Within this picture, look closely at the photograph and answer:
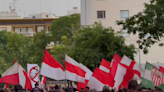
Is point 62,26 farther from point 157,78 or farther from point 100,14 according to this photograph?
point 157,78

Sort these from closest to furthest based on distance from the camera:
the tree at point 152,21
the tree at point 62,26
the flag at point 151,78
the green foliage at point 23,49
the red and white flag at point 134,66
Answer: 1. the flag at point 151,78
2. the red and white flag at point 134,66
3. the tree at point 152,21
4. the green foliage at point 23,49
5. the tree at point 62,26

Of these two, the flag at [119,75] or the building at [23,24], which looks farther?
the building at [23,24]

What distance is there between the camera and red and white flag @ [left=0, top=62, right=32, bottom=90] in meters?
17.2

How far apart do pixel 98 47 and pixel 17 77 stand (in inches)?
710

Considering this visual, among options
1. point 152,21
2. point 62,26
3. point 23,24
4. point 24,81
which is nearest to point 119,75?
point 24,81


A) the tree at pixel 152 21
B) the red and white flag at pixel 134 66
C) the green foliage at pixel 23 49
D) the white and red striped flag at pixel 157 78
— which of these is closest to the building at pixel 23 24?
the green foliage at pixel 23 49

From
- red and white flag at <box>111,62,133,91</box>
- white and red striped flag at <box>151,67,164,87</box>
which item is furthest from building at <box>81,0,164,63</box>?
white and red striped flag at <box>151,67,164,87</box>

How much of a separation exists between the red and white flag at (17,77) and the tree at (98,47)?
665 inches

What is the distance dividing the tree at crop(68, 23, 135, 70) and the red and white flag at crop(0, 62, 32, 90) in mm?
16893

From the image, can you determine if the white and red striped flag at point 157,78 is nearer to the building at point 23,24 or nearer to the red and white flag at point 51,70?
the red and white flag at point 51,70

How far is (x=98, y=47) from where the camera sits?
35.2m

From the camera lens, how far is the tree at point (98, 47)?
34.6 metres

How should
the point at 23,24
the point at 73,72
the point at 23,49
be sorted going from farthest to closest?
the point at 23,24 < the point at 23,49 < the point at 73,72

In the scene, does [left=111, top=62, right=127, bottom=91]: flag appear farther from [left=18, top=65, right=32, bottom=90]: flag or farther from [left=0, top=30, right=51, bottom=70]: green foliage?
[left=0, top=30, right=51, bottom=70]: green foliage
